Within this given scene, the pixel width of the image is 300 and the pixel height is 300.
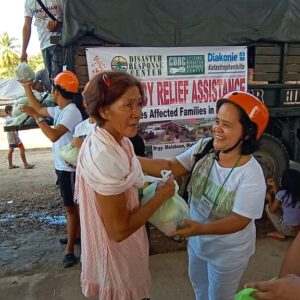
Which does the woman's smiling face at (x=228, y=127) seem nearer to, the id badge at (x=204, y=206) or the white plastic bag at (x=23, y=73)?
the id badge at (x=204, y=206)

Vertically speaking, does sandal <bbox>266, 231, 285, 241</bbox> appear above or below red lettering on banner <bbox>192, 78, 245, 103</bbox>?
below

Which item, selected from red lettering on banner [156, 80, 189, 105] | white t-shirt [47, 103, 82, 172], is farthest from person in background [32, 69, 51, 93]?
red lettering on banner [156, 80, 189, 105]

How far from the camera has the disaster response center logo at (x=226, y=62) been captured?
4.11 meters

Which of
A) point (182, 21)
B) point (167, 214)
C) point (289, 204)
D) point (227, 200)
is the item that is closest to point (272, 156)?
point (289, 204)

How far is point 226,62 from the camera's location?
13.7 ft

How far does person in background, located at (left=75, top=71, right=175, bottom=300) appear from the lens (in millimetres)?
1386

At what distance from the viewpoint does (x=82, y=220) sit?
1.60 metres

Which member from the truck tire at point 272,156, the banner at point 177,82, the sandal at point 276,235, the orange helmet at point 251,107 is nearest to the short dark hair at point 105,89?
the orange helmet at point 251,107

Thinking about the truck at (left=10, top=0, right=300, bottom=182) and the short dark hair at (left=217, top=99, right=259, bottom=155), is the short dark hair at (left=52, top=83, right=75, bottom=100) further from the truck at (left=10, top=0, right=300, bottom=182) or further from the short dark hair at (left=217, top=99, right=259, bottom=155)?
the short dark hair at (left=217, top=99, right=259, bottom=155)

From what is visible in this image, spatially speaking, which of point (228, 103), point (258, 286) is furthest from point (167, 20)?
point (258, 286)

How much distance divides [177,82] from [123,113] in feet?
8.85

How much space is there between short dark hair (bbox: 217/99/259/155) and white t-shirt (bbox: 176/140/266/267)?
64 mm

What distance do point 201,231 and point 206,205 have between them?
247mm

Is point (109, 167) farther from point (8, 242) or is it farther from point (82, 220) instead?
point (8, 242)
